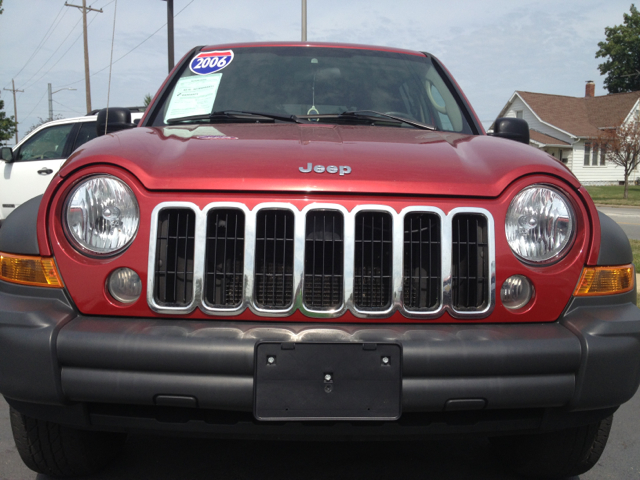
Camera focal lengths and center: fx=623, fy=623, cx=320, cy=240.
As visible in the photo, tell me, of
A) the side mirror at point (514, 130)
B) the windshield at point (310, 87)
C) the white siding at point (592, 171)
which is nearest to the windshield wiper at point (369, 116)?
the windshield at point (310, 87)

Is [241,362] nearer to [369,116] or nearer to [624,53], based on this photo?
[369,116]

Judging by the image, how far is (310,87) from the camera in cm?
341

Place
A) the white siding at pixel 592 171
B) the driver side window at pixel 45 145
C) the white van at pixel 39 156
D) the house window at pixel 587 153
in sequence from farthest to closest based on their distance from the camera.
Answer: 1. the house window at pixel 587 153
2. the white siding at pixel 592 171
3. the driver side window at pixel 45 145
4. the white van at pixel 39 156

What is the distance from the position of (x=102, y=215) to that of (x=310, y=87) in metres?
1.68

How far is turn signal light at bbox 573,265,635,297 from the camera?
6.82ft

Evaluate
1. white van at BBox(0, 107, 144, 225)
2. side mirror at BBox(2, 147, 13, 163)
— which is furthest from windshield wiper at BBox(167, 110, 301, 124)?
side mirror at BBox(2, 147, 13, 163)

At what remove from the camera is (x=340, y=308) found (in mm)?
1987

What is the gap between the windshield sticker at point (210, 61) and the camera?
11.3 feet

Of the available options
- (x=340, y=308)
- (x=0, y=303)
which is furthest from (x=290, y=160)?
(x=0, y=303)

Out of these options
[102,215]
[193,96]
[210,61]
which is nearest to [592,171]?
[210,61]

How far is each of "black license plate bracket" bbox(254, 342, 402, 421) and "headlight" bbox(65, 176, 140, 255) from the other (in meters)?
0.63

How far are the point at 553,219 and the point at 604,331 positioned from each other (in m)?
0.41

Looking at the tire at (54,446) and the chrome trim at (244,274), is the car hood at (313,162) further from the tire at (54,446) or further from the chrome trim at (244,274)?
the tire at (54,446)

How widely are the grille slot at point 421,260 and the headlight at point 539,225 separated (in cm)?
25
